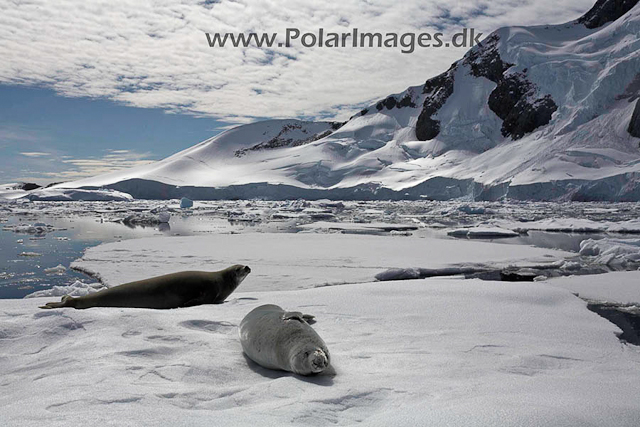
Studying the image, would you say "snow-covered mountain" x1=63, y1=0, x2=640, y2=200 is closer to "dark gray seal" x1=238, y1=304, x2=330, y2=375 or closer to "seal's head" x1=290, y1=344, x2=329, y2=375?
"dark gray seal" x1=238, y1=304, x2=330, y2=375

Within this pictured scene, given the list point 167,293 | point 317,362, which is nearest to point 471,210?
point 167,293

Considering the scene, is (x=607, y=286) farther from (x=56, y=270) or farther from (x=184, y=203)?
(x=184, y=203)

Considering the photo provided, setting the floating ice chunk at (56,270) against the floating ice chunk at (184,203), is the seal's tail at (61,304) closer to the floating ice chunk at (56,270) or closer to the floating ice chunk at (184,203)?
the floating ice chunk at (56,270)

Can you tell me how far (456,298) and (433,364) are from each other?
1.67 meters

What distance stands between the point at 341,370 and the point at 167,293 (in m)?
2.17

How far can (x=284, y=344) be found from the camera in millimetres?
2174

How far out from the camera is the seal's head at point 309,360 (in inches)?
78.3

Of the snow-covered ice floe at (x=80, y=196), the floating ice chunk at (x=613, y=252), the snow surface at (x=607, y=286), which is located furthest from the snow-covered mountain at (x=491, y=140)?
the snow surface at (x=607, y=286)

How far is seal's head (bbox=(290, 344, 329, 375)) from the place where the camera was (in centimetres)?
199

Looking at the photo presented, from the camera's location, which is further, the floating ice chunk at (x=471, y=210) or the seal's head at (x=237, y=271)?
the floating ice chunk at (x=471, y=210)

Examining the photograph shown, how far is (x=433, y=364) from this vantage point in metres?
2.18

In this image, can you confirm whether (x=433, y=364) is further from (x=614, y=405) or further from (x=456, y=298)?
(x=456, y=298)

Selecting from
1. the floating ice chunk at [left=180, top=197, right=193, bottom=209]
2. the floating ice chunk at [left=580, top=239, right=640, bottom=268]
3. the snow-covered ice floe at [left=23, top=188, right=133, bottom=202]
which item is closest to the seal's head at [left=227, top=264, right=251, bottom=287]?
the floating ice chunk at [left=580, top=239, right=640, bottom=268]

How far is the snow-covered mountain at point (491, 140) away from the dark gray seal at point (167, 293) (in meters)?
30.5
